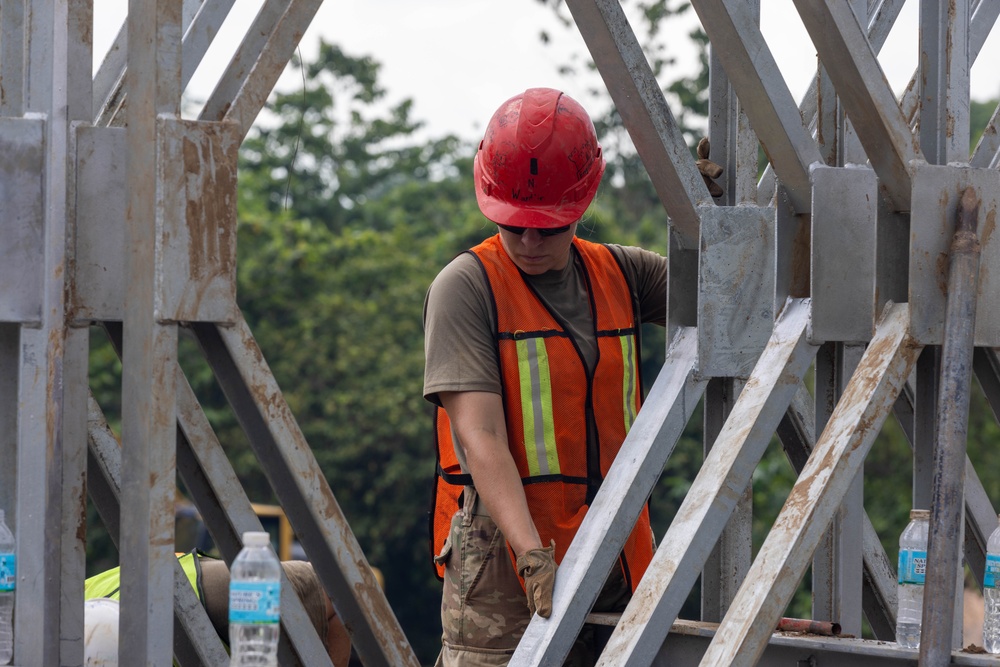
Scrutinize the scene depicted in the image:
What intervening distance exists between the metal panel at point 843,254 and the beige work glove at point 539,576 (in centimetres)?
76

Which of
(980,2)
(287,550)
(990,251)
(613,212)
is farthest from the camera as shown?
(613,212)

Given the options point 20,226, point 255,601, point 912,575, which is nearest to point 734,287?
point 912,575

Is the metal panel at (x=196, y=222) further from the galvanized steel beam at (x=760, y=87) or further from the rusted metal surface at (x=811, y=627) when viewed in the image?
the rusted metal surface at (x=811, y=627)

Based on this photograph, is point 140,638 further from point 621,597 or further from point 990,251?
point 990,251

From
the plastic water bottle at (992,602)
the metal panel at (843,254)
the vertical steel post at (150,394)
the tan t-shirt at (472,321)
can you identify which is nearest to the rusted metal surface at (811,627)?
the plastic water bottle at (992,602)

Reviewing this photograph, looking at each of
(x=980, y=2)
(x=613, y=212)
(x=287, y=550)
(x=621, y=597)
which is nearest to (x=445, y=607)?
(x=621, y=597)

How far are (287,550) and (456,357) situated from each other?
16.4m

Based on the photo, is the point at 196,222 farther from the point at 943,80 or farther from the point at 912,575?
the point at 912,575

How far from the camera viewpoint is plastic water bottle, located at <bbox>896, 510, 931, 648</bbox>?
10.2 ft

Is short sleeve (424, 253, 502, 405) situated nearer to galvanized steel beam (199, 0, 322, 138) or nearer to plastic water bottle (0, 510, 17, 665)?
galvanized steel beam (199, 0, 322, 138)

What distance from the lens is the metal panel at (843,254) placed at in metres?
2.97

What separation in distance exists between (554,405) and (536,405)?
0.16 feet

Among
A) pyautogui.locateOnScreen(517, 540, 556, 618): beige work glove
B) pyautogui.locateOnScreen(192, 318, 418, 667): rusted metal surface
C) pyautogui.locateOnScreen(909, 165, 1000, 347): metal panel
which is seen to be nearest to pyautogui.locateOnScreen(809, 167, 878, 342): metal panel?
pyautogui.locateOnScreen(909, 165, 1000, 347): metal panel

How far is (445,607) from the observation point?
3590 millimetres
